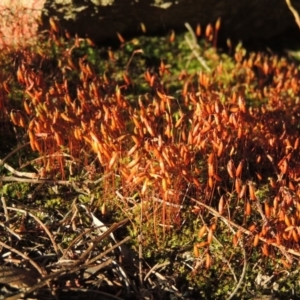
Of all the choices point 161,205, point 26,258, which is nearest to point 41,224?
point 26,258

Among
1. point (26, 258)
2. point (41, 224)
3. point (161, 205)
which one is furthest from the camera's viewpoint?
point (161, 205)

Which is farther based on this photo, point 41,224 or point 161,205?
point 161,205

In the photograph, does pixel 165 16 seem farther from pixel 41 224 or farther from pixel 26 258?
pixel 26 258

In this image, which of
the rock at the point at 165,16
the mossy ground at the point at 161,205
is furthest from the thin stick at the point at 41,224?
the rock at the point at 165,16

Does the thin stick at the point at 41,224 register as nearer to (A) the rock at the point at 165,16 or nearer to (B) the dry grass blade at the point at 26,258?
(B) the dry grass blade at the point at 26,258

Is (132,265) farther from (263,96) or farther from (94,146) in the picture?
(263,96)

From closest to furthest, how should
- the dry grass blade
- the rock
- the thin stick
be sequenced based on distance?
the dry grass blade → the thin stick → the rock

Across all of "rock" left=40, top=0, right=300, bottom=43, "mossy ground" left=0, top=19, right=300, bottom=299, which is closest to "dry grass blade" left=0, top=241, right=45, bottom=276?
"mossy ground" left=0, top=19, right=300, bottom=299

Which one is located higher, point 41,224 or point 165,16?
point 165,16

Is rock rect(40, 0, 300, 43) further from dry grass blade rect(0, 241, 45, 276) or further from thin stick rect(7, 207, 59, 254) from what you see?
dry grass blade rect(0, 241, 45, 276)

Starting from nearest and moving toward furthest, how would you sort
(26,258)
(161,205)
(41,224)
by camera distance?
(26,258) → (41,224) → (161,205)
